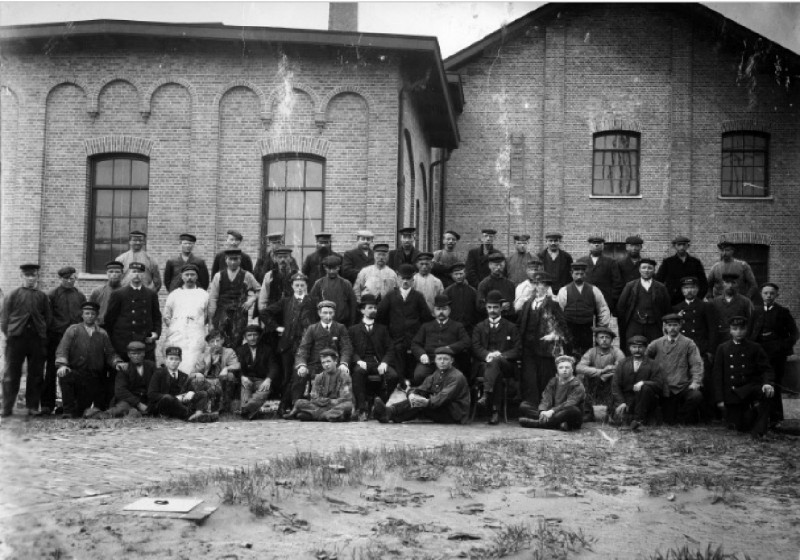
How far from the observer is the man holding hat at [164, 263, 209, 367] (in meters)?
11.5

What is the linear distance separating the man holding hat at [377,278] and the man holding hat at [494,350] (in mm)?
1511

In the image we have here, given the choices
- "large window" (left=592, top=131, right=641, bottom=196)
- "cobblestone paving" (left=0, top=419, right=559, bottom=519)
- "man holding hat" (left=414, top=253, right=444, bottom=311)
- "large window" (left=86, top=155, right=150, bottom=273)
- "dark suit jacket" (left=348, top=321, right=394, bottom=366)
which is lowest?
"cobblestone paving" (left=0, top=419, right=559, bottom=519)

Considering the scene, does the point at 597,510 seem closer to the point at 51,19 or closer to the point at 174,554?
the point at 174,554

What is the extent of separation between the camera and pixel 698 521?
6555 millimetres

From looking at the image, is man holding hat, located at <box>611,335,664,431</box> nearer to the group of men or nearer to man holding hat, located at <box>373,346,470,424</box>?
the group of men

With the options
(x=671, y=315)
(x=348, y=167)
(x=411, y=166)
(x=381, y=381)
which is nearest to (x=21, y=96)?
(x=348, y=167)

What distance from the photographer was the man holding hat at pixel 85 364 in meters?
10.7

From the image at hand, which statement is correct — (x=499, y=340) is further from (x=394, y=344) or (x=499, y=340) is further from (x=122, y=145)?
(x=122, y=145)

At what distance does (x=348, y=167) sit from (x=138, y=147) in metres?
4.04

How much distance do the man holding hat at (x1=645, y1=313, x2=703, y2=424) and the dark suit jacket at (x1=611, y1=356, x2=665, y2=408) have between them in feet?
0.35

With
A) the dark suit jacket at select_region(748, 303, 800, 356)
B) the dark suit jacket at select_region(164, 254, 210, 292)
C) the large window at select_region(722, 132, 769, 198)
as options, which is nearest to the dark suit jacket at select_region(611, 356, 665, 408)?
the dark suit jacket at select_region(748, 303, 800, 356)

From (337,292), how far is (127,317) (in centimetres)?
283

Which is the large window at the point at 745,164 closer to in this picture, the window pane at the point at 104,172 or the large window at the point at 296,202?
the large window at the point at 296,202

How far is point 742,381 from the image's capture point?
34.1 ft
